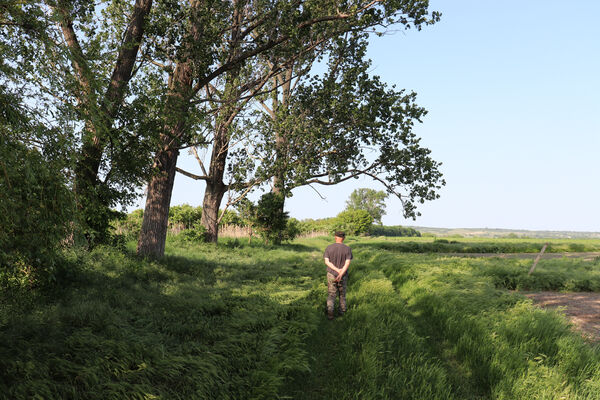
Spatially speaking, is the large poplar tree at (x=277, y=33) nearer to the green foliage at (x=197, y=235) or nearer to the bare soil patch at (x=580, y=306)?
the green foliage at (x=197, y=235)

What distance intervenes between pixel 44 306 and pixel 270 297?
485 centimetres

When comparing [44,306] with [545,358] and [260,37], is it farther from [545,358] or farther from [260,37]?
[260,37]

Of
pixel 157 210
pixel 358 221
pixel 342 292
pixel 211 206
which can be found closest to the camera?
pixel 342 292

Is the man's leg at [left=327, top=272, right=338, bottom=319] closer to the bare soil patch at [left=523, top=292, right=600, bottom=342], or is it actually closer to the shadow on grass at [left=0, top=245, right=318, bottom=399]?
the shadow on grass at [left=0, top=245, right=318, bottom=399]

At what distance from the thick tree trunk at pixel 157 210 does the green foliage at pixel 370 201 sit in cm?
7982

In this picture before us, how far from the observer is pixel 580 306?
996 cm

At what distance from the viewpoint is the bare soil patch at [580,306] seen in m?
7.58

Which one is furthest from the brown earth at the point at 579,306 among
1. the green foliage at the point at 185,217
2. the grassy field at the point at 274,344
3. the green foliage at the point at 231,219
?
the green foliage at the point at 185,217

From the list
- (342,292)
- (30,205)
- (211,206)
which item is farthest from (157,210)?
(30,205)

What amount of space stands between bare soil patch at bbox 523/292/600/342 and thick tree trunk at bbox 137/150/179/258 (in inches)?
490

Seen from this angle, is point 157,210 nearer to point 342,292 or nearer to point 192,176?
point 192,176

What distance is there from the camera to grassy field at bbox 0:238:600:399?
4117 millimetres

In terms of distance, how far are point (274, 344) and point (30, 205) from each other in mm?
4009

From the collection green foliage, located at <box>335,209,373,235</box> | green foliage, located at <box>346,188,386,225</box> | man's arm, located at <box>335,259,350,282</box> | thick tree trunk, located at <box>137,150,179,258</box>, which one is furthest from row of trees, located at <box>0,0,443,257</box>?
green foliage, located at <box>346,188,386,225</box>
